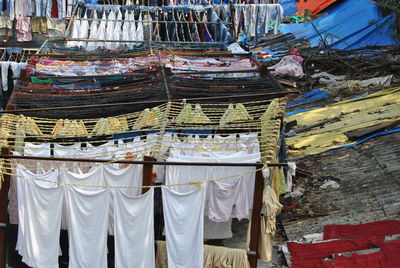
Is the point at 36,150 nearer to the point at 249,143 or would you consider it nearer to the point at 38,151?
the point at 38,151

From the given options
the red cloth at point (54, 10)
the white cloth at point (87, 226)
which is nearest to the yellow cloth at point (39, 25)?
the red cloth at point (54, 10)

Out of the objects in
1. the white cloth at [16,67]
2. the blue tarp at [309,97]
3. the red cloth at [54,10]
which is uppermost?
the red cloth at [54,10]

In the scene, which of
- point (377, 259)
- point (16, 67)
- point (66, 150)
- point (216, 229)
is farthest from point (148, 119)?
point (16, 67)

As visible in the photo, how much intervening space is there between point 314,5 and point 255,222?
84.2ft

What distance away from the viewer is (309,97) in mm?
21312

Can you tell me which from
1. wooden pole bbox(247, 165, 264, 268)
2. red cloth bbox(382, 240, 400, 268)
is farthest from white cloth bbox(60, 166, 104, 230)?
red cloth bbox(382, 240, 400, 268)

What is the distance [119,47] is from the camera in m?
19.6

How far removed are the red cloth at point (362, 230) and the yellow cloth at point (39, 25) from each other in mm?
16049

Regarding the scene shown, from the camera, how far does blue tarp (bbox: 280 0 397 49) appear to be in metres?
26.0

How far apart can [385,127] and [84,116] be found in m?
8.48

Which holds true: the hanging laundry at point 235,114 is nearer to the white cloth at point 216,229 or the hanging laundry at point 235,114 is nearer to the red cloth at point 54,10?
the white cloth at point 216,229

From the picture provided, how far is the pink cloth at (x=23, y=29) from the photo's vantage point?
2378cm

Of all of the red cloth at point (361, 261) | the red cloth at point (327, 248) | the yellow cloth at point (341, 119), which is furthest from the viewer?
the yellow cloth at point (341, 119)

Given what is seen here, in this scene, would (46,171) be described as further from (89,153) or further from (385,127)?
(385,127)
